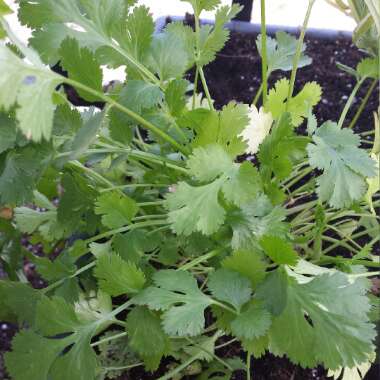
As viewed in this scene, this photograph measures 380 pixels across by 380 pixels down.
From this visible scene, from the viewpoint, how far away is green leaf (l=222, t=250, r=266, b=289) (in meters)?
0.51

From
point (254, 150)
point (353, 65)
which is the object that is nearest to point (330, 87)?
point (353, 65)

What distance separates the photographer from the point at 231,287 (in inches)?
20.5

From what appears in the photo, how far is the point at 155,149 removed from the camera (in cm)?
70

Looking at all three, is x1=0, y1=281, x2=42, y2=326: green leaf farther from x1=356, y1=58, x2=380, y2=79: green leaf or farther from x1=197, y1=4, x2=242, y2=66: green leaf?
x1=356, y1=58, x2=380, y2=79: green leaf

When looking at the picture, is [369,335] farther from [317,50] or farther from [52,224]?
[317,50]

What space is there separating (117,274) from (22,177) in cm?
14

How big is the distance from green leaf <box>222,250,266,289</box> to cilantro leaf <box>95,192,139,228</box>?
125mm

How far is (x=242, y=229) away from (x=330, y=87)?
24.1 inches

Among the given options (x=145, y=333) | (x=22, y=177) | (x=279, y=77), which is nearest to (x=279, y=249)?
(x=145, y=333)

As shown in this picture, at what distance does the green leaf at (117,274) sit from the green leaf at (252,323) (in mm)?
108

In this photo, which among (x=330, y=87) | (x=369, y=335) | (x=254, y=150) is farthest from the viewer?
(x=330, y=87)

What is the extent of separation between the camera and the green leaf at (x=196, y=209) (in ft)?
1.62

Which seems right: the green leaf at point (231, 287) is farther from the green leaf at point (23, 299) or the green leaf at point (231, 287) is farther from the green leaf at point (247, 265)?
the green leaf at point (23, 299)

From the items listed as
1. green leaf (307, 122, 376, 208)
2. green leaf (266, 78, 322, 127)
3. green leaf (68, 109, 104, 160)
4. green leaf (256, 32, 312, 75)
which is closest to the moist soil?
green leaf (256, 32, 312, 75)
